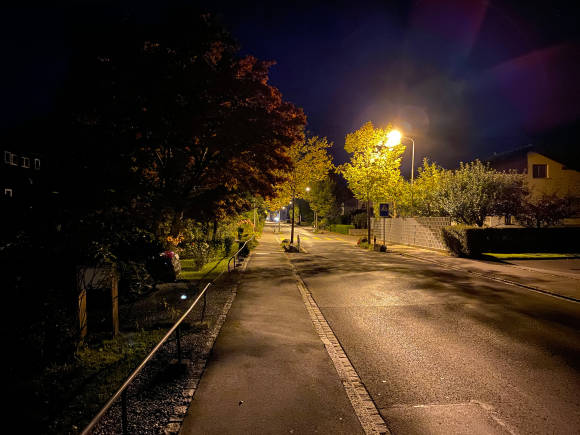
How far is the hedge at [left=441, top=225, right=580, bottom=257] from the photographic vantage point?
64.3ft

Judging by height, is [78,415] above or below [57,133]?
below

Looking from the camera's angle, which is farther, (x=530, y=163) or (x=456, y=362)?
(x=530, y=163)

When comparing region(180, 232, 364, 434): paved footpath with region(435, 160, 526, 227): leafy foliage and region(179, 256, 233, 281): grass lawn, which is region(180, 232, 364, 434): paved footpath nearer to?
region(179, 256, 233, 281): grass lawn

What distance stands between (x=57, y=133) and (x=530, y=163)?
4100cm

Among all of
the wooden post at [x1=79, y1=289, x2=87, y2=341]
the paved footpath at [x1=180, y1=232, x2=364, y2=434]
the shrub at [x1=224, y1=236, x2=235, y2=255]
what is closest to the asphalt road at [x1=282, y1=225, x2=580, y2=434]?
the paved footpath at [x1=180, y1=232, x2=364, y2=434]

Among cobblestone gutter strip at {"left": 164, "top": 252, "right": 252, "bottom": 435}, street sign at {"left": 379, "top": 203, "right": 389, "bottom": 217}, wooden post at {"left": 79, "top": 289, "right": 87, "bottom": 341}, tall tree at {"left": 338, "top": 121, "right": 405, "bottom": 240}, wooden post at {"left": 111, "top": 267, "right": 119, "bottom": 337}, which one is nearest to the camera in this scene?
cobblestone gutter strip at {"left": 164, "top": 252, "right": 252, "bottom": 435}

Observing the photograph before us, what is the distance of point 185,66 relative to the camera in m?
10.6

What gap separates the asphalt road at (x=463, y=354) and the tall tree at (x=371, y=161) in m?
16.2

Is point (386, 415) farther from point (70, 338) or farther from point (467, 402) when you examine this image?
point (70, 338)

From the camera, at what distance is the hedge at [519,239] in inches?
771

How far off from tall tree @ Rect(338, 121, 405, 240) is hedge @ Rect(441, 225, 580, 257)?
23.5 ft

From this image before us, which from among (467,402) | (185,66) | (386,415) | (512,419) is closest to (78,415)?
(386,415)

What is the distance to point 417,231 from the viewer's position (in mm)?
26375

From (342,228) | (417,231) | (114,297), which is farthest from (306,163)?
(342,228)
